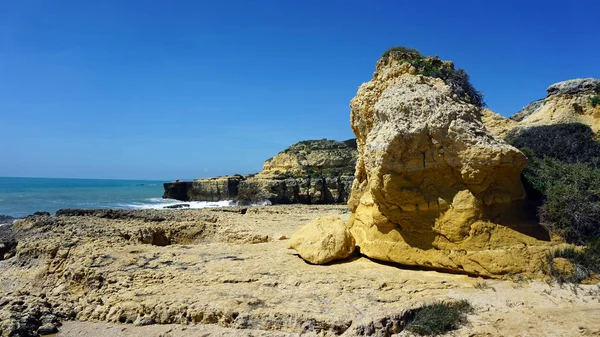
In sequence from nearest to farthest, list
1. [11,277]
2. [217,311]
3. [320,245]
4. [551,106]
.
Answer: [217,311] < [320,245] < [11,277] < [551,106]

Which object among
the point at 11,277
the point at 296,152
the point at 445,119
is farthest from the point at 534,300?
the point at 296,152

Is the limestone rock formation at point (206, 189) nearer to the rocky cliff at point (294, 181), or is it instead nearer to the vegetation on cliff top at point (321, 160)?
the rocky cliff at point (294, 181)

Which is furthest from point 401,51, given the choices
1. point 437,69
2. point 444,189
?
point 444,189

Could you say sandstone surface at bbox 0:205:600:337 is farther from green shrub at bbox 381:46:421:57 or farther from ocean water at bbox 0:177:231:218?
ocean water at bbox 0:177:231:218

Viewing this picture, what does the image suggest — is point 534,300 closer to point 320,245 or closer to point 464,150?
point 464,150

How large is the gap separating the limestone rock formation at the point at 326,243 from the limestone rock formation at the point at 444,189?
559mm

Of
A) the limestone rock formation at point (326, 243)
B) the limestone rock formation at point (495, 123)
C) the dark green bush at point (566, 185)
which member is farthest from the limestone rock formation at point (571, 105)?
the limestone rock formation at point (326, 243)

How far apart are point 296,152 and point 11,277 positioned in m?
37.8

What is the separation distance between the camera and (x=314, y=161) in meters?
42.6

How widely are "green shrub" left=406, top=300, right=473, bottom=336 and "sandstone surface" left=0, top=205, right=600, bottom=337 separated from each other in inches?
5.2

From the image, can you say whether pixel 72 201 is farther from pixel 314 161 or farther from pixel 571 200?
pixel 571 200

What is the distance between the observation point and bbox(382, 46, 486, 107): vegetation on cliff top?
8284 mm

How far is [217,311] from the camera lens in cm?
586

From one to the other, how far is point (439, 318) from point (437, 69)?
5.48 m
